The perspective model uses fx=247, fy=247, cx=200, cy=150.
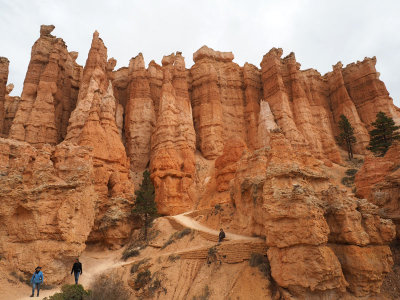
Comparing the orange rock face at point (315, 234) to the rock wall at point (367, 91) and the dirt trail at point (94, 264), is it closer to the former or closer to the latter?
the dirt trail at point (94, 264)

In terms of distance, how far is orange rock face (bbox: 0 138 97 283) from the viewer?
1302 cm

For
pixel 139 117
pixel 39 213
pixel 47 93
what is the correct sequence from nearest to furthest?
pixel 39 213 → pixel 47 93 → pixel 139 117

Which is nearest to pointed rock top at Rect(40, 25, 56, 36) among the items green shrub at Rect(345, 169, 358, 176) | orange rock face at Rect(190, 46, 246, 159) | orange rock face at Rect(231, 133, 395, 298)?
orange rock face at Rect(190, 46, 246, 159)

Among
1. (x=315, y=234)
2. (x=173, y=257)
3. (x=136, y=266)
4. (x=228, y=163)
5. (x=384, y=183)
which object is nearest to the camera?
(x=315, y=234)

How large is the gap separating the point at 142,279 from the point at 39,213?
692 cm

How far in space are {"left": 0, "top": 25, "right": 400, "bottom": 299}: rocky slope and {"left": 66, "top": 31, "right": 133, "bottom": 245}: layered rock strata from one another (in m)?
0.14

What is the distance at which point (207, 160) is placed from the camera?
40.8 meters

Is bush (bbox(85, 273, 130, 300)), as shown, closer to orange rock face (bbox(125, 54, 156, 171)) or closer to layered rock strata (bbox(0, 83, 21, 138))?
orange rock face (bbox(125, 54, 156, 171))

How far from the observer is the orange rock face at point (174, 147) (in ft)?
102

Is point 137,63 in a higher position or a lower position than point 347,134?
higher

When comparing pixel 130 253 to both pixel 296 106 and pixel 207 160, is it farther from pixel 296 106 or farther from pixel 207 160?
pixel 296 106

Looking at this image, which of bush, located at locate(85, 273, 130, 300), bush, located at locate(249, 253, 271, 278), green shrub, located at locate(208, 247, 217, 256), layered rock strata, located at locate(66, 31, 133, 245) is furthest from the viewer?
layered rock strata, located at locate(66, 31, 133, 245)

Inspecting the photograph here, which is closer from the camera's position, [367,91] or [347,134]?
[347,134]

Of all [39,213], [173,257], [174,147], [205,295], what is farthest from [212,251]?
[174,147]
